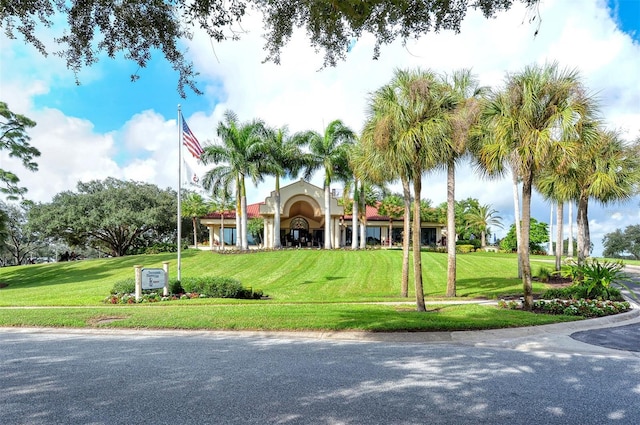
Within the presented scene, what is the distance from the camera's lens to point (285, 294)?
69.1ft

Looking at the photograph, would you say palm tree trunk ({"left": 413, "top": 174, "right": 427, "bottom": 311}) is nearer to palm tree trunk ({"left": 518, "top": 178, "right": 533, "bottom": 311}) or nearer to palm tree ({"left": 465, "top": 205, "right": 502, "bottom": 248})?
palm tree trunk ({"left": 518, "top": 178, "right": 533, "bottom": 311})

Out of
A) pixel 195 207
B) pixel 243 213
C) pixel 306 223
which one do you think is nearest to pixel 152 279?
pixel 243 213

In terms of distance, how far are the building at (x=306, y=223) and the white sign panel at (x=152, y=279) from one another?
24.2m

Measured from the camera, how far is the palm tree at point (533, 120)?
11797mm

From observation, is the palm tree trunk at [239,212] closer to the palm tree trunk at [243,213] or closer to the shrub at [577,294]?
the palm tree trunk at [243,213]

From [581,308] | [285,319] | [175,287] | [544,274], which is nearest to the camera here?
[285,319]

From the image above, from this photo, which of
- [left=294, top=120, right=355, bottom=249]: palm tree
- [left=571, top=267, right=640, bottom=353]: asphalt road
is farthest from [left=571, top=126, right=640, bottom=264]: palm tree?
[left=294, top=120, right=355, bottom=249]: palm tree

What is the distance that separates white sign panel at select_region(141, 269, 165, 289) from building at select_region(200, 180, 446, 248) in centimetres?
2423

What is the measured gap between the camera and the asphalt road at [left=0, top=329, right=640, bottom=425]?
169 inches

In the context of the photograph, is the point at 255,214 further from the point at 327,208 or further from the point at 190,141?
the point at 190,141

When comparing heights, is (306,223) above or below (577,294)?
above

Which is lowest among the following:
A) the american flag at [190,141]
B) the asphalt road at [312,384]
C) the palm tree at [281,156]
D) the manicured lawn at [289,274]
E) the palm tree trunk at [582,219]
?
the manicured lawn at [289,274]

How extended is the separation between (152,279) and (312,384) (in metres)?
14.2

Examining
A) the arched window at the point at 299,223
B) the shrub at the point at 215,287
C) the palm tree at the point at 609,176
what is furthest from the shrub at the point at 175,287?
the arched window at the point at 299,223
